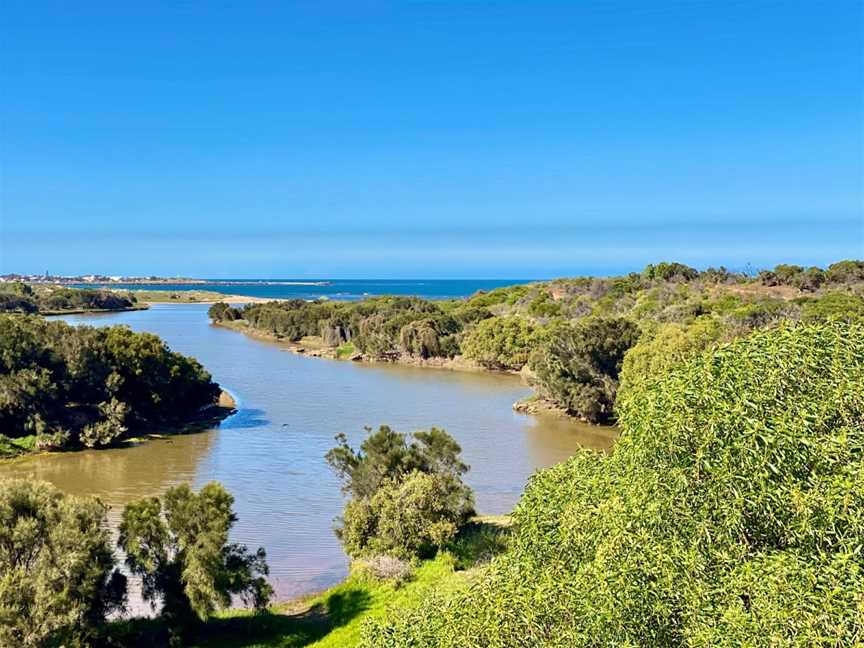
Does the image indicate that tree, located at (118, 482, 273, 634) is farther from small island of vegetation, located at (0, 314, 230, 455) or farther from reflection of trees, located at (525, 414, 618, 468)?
small island of vegetation, located at (0, 314, 230, 455)

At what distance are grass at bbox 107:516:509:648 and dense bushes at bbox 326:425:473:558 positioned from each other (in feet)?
2.34

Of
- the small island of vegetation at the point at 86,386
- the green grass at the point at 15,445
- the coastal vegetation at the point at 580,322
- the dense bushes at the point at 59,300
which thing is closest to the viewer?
the green grass at the point at 15,445

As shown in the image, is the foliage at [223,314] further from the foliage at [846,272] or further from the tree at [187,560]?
the tree at [187,560]

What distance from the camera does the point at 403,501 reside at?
19672 mm

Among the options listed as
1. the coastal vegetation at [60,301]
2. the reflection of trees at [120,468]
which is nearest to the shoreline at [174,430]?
the reflection of trees at [120,468]

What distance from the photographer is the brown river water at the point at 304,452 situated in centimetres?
2359

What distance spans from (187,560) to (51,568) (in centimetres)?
288

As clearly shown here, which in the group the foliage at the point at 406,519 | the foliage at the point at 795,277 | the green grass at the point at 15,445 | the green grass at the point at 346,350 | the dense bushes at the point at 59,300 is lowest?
the green grass at the point at 15,445

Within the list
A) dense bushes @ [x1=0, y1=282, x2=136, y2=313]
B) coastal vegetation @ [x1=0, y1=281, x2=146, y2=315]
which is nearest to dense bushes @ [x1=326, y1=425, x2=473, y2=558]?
coastal vegetation @ [x1=0, y1=281, x2=146, y2=315]

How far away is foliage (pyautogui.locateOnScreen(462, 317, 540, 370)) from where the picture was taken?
6225 centimetres

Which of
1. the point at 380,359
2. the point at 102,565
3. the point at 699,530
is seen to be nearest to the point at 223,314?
the point at 380,359

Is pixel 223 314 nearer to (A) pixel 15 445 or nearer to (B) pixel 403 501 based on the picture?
(A) pixel 15 445

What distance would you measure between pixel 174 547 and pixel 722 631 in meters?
14.1

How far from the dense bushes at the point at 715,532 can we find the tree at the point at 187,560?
887 cm
